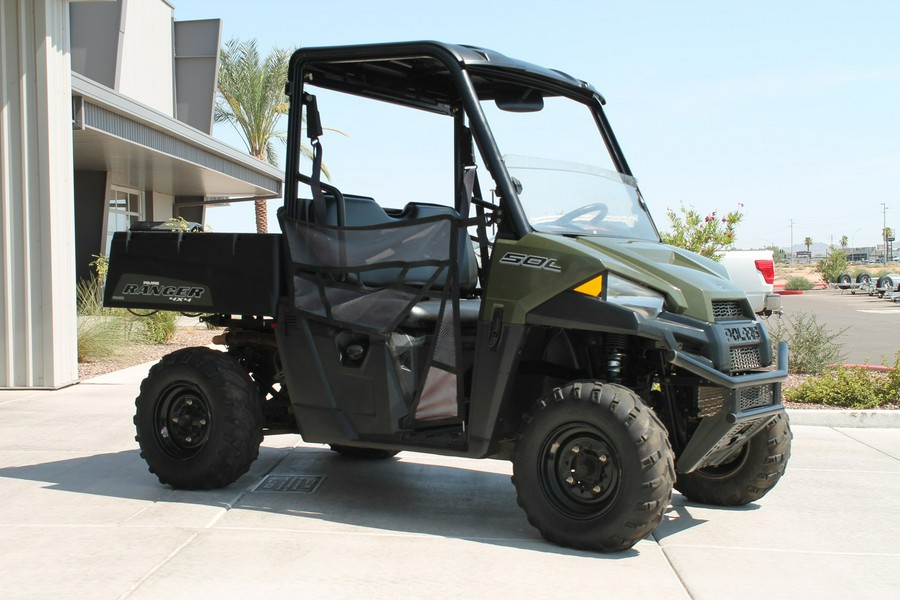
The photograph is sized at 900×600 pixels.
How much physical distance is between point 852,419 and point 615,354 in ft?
16.9

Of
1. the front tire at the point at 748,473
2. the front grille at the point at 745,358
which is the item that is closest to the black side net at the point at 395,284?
the front grille at the point at 745,358

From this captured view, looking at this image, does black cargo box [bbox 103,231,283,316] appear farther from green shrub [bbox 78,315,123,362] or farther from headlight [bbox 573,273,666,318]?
green shrub [bbox 78,315,123,362]

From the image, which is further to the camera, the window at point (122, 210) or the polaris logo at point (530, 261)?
the window at point (122, 210)

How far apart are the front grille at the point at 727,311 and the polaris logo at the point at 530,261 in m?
0.85

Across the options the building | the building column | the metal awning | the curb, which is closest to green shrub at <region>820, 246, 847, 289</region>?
the building

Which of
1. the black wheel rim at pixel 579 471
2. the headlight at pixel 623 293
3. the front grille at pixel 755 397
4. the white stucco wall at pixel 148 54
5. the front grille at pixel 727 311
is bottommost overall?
the black wheel rim at pixel 579 471

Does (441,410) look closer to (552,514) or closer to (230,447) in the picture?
(552,514)

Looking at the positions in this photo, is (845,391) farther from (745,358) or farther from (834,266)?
(834,266)

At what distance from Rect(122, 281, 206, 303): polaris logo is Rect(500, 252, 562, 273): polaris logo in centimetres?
198

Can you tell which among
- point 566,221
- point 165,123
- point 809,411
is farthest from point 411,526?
point 165,123

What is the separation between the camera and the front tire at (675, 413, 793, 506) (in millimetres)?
5336

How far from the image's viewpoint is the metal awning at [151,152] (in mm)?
14641

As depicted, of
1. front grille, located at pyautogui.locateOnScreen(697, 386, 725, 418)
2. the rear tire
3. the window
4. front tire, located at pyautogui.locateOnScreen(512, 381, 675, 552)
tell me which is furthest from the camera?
the window

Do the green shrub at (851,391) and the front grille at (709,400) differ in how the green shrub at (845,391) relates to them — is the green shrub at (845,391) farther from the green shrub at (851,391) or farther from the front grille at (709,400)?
the front grille at (709,400)
